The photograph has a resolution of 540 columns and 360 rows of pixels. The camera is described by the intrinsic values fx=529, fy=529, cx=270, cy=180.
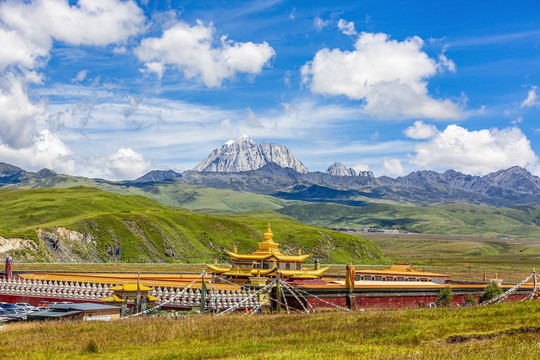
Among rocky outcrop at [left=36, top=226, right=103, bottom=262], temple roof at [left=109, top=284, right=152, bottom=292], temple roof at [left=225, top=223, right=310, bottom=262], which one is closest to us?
→ temple roof at [left=109, top=284, right=152, bottom=292]

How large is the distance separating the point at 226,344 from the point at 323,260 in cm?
16996

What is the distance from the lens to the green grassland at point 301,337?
77.2ft

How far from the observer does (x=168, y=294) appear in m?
50.9

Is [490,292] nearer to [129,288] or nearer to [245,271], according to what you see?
[245,271]

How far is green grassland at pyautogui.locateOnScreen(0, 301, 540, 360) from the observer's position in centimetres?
2352

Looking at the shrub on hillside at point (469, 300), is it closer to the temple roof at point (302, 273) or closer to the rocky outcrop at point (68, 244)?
the temple roof at point (302, 273)

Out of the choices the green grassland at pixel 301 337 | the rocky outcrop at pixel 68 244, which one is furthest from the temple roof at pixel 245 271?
the rocky outcrop at pixel 68 244

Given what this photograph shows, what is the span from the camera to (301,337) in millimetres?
28484

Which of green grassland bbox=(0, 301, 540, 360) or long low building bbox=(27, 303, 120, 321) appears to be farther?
long low building bbox=(27, 303, 120, 321)

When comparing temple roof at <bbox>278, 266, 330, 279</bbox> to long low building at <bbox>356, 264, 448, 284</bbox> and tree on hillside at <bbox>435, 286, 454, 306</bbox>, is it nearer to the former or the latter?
long low building at <bbox>356, 264, 448, 284</bbox>

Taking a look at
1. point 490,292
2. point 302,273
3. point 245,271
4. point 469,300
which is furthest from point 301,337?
point 490,292

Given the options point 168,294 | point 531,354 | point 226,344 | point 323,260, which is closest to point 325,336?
point 226,344

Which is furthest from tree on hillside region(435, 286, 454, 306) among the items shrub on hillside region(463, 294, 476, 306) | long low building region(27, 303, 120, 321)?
long low building region(27, 303, 120, 321)

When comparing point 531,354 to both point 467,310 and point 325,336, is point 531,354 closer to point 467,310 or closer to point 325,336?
point 325,336
